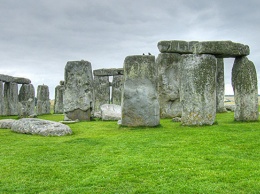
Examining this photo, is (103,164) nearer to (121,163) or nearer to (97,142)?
(121,163)

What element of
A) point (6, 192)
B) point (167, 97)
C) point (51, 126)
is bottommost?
point (6, 192)

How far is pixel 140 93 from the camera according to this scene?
43.7 feet

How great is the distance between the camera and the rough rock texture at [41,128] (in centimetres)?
1237

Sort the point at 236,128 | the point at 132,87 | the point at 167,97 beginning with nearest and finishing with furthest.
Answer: the point at 236,128 < the point at 132,87 < the point at 167,97

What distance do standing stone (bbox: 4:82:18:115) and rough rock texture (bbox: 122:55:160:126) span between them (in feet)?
54.4

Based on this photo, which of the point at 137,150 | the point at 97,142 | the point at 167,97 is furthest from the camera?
the point at 167,97

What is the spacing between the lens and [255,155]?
841 centimetres

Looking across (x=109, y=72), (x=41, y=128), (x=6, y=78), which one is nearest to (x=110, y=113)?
(x=41, y=128)

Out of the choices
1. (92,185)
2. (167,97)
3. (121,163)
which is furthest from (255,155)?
(167,97)

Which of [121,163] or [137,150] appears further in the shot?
[137,150]

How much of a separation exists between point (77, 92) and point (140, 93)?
20.4 ft

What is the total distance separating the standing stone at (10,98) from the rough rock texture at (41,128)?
46.6ft

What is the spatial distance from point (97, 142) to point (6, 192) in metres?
4.69

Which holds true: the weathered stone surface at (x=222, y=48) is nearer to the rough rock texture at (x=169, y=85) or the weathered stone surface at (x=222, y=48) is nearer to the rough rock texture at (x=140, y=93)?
the rough rock texture at (x=140, y=93)
